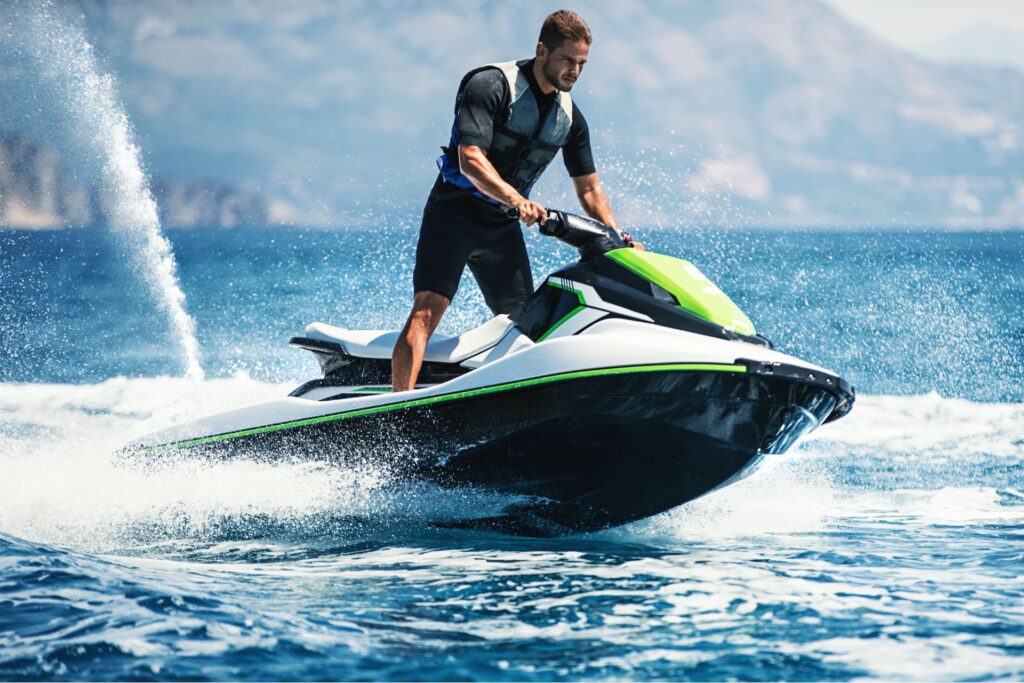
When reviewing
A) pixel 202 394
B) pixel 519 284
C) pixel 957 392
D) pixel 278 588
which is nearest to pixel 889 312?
pixel 957 392

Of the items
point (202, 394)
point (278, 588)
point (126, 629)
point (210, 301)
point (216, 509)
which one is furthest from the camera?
point (210, 301)

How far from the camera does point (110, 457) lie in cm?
496

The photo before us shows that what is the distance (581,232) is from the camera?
14.0 ft

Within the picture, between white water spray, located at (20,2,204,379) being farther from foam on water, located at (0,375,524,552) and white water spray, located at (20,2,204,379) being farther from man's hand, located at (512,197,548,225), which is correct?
man's hand, located at (512,197,548,225)

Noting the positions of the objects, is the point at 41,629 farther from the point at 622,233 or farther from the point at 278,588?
the point at 622,233

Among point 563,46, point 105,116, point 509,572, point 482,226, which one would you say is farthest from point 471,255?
point 105,116

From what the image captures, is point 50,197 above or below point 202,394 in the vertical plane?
above

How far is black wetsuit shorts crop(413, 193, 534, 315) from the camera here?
4.53 m

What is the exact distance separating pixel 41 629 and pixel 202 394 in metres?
6.55

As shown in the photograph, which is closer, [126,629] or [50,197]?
[126,629]

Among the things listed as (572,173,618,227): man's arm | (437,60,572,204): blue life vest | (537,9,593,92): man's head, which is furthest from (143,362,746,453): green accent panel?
(572,173,618,227): man's arm

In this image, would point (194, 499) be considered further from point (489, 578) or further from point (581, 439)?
point (581, 439)

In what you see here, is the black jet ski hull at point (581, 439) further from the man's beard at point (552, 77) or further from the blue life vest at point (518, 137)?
the man's beard at point (552, 77)

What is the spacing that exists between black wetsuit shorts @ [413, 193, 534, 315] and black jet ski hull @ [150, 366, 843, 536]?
59 centimetres
